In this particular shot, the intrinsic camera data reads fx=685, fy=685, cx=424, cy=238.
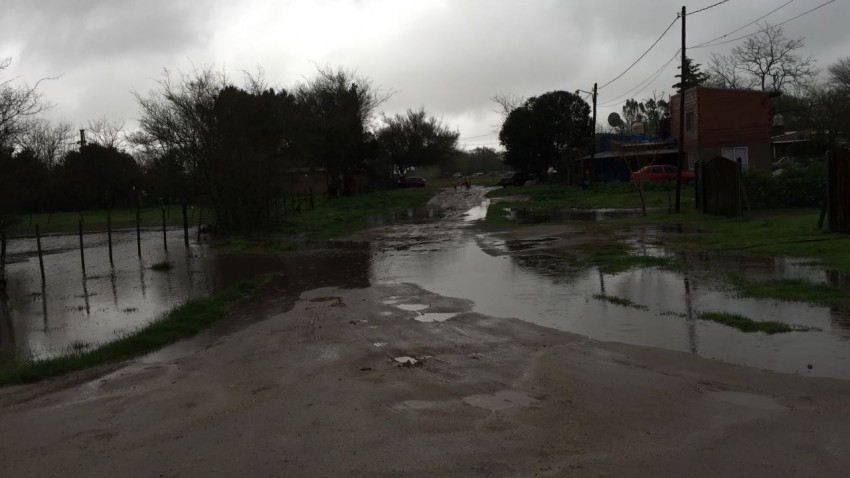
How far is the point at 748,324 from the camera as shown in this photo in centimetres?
858

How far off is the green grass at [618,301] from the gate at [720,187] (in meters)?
13.8

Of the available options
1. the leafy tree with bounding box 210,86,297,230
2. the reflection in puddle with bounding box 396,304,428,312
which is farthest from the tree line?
the reflection in puddle with bounding box 396,304,428,312

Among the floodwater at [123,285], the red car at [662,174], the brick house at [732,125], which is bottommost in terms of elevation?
the floodwater at [123,285]

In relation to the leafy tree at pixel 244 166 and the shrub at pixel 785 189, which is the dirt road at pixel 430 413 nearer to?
the leafy tree at pixel 244 166

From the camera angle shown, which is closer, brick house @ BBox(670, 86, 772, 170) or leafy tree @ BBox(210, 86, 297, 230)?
leafy tree @ BBox(210, 86, 297, 230)

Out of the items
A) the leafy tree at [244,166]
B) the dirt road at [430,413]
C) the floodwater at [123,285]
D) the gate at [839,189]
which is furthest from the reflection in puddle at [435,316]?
the leafy tree at [244,166]

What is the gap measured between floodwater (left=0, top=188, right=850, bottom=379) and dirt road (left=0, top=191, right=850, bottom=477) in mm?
938

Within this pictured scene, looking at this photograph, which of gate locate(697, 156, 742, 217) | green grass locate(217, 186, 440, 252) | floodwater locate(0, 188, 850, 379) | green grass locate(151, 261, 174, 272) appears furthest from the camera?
green grass locate(217, 186, 440, 252)

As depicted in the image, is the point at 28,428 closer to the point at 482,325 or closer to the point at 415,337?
the point at 415,337

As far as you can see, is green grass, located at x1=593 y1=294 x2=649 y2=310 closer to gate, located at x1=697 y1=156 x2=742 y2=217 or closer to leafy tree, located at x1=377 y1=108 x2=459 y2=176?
gate, located at x1=697 y1=156 x2=742 y2=217

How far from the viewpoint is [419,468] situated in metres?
4.77

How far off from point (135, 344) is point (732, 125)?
4641cm

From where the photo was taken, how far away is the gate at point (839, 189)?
15.6m

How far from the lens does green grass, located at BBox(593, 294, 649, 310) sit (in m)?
10.2
